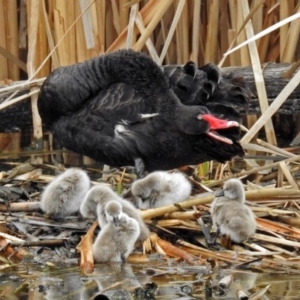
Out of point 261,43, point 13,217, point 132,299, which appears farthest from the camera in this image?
point 261,43

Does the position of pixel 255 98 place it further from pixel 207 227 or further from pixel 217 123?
pixel 207 227

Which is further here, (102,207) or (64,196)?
(64,196)

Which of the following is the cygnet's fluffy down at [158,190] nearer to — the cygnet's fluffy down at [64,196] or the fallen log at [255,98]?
the cygnet's fluffy down at [64,196]

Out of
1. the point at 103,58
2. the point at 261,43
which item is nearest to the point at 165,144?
the point at 103,58

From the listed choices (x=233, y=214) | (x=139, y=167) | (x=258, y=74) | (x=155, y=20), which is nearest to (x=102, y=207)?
(x=233, y=214)

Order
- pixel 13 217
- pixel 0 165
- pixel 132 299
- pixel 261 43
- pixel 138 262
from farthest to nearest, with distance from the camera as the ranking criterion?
Result: pixel 261 43, pixel 0 165, pixel 13 217, pixel 138 262, pixel 132 299

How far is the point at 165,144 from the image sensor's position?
5.70 meters

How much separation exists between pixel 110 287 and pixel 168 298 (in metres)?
0.30

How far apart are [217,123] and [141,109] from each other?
0.49 m

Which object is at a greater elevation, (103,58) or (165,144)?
(103,58)

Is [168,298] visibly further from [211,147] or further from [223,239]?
[211,147]

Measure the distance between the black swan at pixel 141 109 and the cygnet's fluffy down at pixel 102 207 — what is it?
561 millimetres

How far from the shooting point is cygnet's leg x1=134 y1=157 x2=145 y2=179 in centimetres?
571

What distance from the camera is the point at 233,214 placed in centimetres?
491
